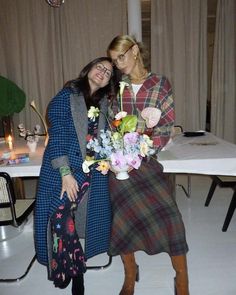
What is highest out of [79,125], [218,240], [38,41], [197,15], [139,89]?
[197,15]

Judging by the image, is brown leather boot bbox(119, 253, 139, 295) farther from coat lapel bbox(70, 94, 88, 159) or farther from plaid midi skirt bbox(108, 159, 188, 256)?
coat lapel bbox(70, 94, 88, 159)

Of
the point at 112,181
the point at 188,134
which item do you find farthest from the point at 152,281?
the point at 188,134

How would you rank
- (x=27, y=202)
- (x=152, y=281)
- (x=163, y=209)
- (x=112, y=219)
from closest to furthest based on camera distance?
(x=163, y=209) → (x=112, y=219) → (x=152, y=281) → (x=27, y=202)

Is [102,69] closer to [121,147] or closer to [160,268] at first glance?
[121,147]

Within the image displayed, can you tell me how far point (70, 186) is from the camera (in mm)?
1545

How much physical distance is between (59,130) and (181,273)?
1007mm

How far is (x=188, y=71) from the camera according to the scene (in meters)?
4.65

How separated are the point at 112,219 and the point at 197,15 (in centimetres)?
389

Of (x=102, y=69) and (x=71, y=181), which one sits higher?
(x=102, y=69)

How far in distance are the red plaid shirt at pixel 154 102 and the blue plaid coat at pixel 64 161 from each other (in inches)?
6.1

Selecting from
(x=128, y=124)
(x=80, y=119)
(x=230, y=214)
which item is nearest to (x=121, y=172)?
Answer: (x=128, y=124)

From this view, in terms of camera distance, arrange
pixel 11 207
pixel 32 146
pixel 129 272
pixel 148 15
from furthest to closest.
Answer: pixel 148 15
pixel 32 146
pixel 11 207
pixel 129 272

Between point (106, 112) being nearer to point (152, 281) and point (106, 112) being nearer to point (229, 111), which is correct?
point (152, 281)

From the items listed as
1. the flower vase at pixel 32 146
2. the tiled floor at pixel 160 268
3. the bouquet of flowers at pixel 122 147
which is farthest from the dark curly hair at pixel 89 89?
the tiled floor at pixel 160 268
